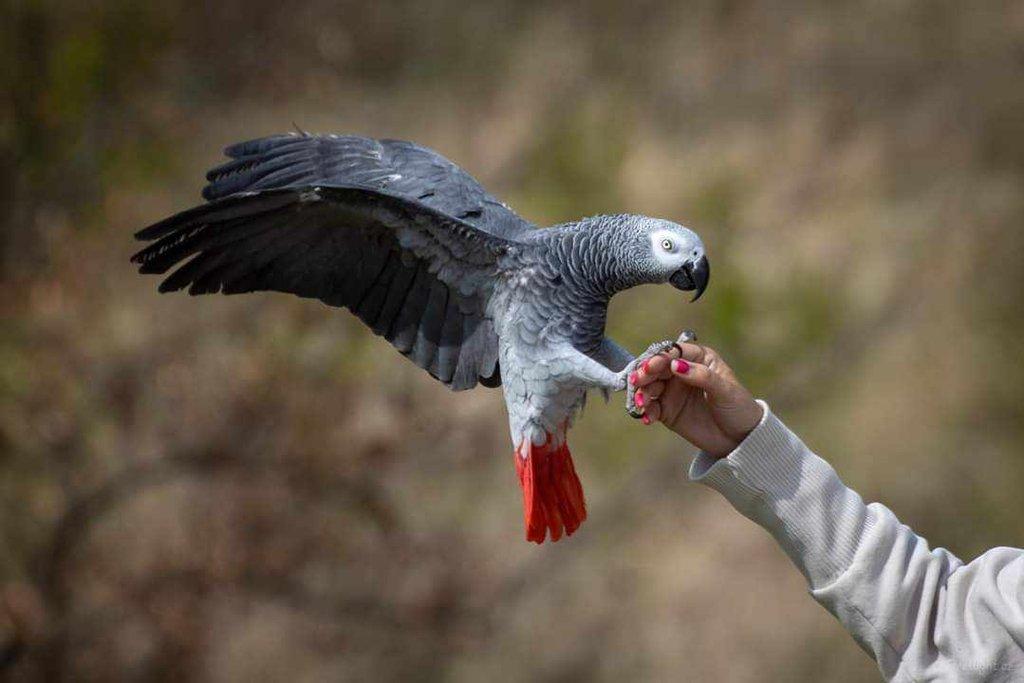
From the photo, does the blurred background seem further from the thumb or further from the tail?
the thumb

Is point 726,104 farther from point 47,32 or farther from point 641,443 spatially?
point 47,32

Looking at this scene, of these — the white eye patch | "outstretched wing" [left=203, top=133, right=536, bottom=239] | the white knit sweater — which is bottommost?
the white knit sweater

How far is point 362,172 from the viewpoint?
1.19 meters

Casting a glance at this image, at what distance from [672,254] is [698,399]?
126 mm

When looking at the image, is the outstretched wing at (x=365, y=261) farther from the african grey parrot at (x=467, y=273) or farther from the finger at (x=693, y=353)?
the finger at (x=693, y=353)

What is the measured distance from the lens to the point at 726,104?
121 inches

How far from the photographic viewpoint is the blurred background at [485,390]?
9.42 ft

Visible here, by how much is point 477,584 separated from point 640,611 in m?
0.43

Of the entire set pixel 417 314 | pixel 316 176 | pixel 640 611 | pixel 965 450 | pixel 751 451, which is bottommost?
pixel 751 451

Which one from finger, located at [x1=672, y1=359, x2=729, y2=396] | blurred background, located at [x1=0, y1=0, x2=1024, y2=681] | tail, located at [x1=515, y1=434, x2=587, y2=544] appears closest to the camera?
finger, located at [x1=672, y1=359, x2=729, y2=396]

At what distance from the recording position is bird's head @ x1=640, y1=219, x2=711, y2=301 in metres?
0.99

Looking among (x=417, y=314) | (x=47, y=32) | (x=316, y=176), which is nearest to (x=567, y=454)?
(x=417, y=314)

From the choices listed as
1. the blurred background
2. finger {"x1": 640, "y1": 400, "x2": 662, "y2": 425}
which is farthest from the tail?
the blurred background

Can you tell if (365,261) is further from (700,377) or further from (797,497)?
(797,497)
